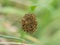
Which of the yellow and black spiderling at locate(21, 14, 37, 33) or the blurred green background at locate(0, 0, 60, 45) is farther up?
the blurred green background at locate(0, 0, 60, 45)

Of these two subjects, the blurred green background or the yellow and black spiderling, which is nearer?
the yellow and black spiderling

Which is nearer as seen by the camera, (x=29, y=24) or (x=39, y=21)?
(x=29, y=24)

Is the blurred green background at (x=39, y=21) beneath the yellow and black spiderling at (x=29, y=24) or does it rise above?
above

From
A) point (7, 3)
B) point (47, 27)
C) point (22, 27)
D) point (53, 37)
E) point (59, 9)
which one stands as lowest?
point (22, 27)

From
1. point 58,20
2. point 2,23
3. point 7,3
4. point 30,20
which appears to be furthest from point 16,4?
point 30,20

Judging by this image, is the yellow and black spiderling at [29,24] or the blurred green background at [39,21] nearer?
the yellow and black spiderling at [29,24]

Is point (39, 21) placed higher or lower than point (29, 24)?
higher

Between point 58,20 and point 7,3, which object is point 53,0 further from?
point 7,3

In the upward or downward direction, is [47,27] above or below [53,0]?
below
